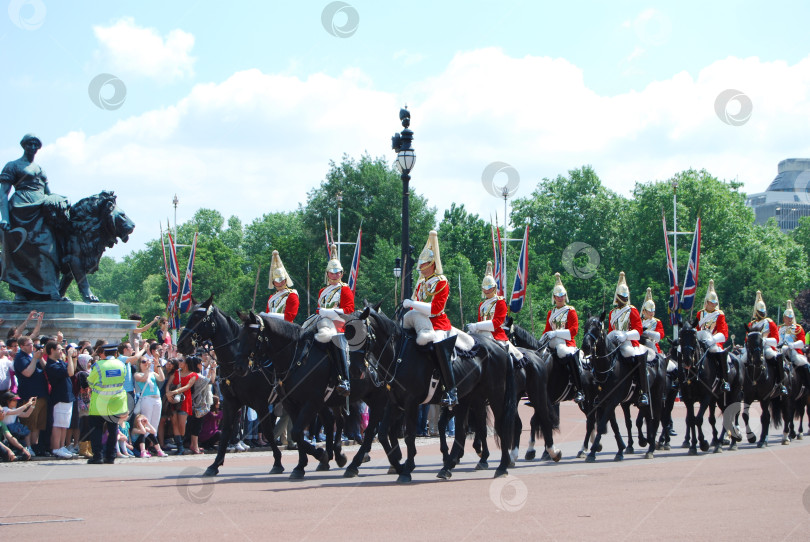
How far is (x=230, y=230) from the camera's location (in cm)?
12862

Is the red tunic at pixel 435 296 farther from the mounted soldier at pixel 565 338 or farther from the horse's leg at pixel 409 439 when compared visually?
the mounted soldier at pixel 565 338

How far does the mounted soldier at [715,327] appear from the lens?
1973 cm

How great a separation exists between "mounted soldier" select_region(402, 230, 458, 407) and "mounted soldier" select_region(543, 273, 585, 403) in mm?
3997

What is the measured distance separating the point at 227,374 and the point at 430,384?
9.86 ft

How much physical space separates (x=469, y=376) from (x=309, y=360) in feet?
7.48

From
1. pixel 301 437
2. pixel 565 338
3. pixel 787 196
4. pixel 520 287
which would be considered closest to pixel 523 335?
pixel 565 338

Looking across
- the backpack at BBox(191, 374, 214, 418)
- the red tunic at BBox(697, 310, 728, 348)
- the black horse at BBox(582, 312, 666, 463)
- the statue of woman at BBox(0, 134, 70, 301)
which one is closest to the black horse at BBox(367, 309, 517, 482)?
the black horse at BBox(582, 312, 666, 463)

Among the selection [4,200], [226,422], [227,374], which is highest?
[4,200]

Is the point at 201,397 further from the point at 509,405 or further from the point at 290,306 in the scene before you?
the point at 509,405

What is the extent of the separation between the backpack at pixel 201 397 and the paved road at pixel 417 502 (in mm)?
2244

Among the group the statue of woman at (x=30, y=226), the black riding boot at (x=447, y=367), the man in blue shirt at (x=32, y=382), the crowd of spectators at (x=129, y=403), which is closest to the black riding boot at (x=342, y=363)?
the black riding boot at (x=447, y=367)

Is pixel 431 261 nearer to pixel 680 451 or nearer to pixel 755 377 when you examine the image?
pixel 680 451

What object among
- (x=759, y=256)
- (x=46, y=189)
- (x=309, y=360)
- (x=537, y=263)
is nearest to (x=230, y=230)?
(x=537, y=263)

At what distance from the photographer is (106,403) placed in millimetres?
16500
